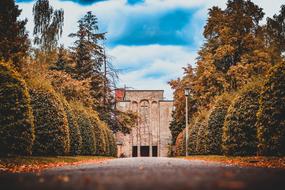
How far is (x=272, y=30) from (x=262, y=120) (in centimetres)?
3513

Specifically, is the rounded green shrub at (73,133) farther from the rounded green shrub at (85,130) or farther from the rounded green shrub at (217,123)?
the rounded green shrub at (217,123)

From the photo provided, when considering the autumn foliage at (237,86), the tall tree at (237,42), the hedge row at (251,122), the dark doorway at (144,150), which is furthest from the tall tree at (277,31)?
the dark doorway at (144,150)

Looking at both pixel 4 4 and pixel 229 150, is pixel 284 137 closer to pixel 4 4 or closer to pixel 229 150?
pixel 229 150

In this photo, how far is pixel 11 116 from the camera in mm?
14023

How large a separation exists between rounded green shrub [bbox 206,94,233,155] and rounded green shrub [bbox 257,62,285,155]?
33.1 ft

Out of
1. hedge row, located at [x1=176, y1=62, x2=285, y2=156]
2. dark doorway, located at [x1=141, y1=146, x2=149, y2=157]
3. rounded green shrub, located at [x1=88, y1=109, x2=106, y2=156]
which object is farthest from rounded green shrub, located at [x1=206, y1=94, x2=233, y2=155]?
dark doorway, located at [x1=141, y1=146, x2=149, y2=157]

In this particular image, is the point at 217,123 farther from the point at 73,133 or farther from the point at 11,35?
the point at 11,35

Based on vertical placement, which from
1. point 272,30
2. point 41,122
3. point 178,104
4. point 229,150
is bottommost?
point 229,150

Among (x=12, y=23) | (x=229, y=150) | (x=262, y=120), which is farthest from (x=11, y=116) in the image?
(x=12, y=23)

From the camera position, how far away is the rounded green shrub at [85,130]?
2625 cm

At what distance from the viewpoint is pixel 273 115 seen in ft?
46.3

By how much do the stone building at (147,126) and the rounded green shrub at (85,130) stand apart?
42.9 metres

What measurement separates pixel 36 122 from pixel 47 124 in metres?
0.49

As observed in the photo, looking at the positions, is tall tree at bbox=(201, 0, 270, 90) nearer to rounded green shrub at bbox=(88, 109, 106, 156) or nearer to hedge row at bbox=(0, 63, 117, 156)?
rounded green shrub at bbox=(88, 109, 106, 156)
